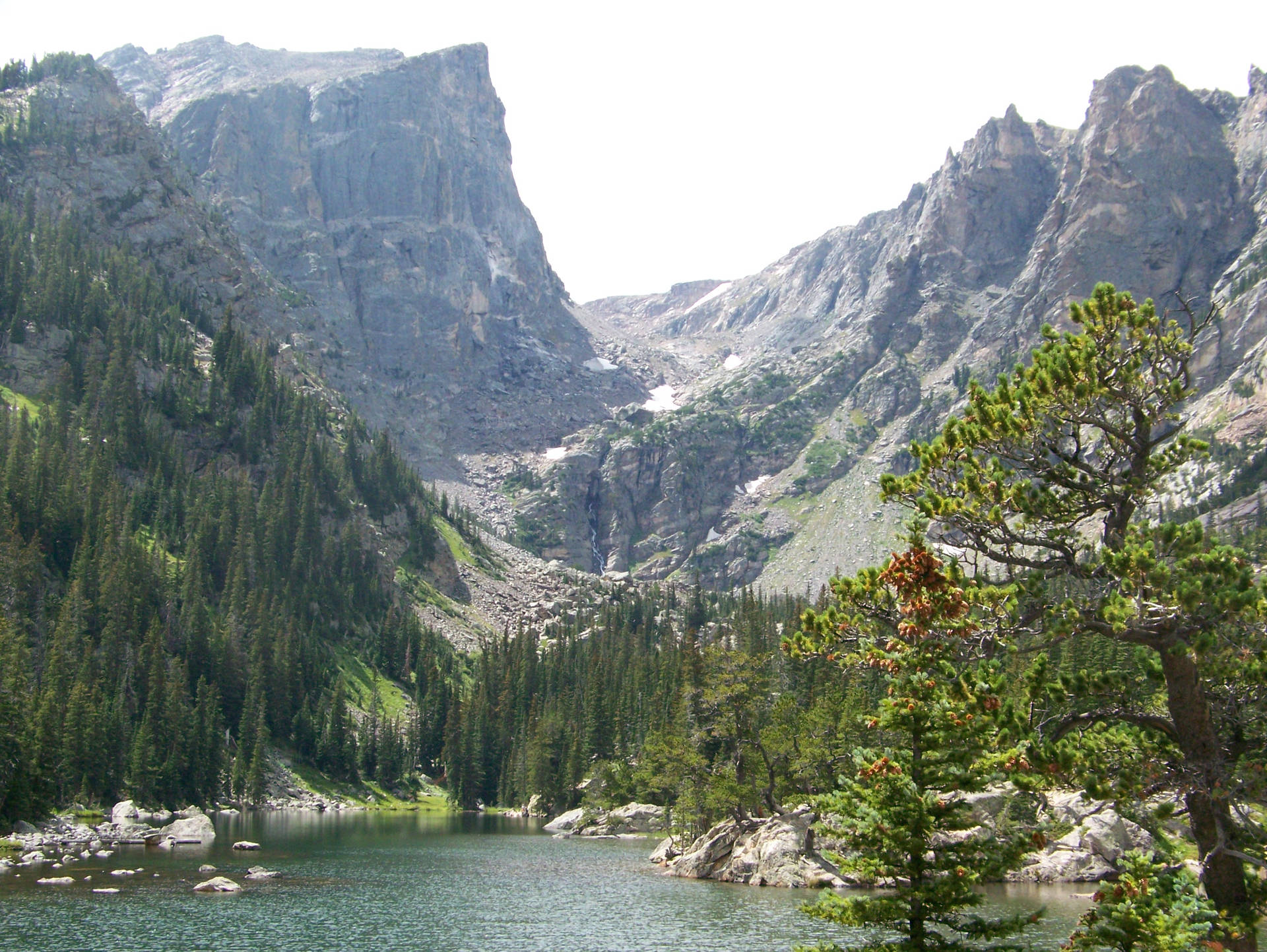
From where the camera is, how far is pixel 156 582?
13488 cm

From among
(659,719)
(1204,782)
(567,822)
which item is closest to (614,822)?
(567,822)

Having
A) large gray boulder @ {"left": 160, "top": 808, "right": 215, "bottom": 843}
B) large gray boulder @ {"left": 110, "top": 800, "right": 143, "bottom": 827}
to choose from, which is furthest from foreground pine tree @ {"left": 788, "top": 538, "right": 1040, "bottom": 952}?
large gray boulder @ {"left": 110, "top": 800, "right": 143, "bottom": 827}

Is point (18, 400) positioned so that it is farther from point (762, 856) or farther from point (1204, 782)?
point (1204, 782)

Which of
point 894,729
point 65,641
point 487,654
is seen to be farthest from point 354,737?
point 894,729

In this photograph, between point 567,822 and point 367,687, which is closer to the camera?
point 567,822

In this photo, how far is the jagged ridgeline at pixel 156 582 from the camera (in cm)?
9981

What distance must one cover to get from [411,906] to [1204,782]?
49527 mm

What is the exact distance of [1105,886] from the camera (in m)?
20.1

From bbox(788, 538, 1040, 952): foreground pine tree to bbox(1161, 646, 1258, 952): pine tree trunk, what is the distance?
3785 mm

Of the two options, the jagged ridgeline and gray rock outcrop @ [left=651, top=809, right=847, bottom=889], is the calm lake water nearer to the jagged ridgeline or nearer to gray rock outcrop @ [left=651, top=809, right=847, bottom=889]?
gray rock outcrop @ [left=651, top=809, right=847, bottom=889]

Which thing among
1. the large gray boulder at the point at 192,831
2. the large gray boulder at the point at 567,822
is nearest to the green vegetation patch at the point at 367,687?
the large gray boulder at the point at 567,822

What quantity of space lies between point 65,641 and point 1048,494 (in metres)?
111

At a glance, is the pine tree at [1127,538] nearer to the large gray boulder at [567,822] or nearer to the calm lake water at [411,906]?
the calm lake water at [411,906]

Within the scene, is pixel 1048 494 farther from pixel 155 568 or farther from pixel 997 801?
pixel 155 568
